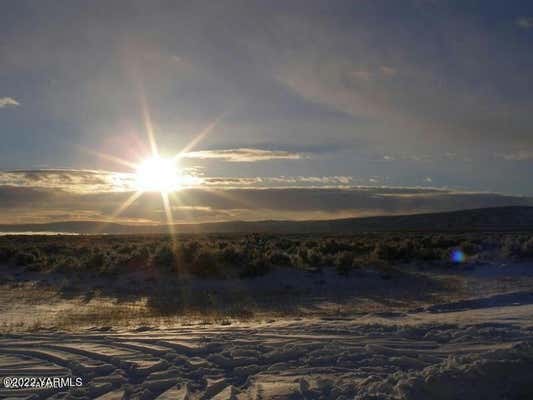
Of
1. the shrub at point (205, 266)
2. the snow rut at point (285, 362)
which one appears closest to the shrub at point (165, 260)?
the shrub at point (205, 266)

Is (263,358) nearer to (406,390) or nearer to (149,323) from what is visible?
(406,390)

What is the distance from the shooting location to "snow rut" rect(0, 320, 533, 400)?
6.48m

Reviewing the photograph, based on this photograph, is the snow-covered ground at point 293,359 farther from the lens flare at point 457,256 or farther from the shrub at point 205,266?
the lens flare at point 457,256

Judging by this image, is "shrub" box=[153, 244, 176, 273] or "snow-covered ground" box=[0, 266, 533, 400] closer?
"snow-covered ground" box=[0, 266, 533, 400]

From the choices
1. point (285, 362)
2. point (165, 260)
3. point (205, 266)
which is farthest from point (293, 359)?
point (165, 260)

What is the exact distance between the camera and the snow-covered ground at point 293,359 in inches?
256

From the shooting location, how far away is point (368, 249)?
102 ft

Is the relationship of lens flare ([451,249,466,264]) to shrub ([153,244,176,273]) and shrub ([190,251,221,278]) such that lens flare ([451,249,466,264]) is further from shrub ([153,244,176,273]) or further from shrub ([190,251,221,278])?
shrub ([153,244,176,273])

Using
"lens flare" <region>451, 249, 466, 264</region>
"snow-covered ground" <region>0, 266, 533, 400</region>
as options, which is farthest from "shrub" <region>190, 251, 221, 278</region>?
"lens flare" <region>451, 249, 466, 264</region>

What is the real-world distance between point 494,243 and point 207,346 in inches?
1006

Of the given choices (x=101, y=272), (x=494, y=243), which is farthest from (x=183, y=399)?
(x=494, y=243)

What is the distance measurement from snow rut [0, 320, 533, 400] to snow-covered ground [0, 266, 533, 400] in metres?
0.02

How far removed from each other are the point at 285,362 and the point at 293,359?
0.62 feet

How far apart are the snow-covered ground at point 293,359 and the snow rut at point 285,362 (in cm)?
2
